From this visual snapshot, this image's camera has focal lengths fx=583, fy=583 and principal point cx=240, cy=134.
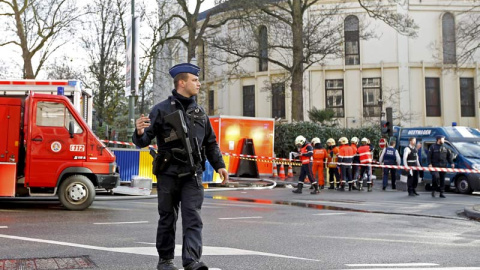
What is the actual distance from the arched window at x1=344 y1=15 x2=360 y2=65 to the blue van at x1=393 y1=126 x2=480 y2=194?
19544 mm

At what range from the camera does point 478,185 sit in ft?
59.3

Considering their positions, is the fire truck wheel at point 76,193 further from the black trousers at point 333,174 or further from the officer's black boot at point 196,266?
the black trousers at point 333,174

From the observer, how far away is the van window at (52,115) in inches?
452

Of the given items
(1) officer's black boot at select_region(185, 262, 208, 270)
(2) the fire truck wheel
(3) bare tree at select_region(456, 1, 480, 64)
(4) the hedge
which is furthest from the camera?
(4) the hedge

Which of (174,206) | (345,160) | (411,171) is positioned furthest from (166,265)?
(345,160)

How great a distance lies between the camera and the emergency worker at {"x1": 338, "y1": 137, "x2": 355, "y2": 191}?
63.6 feet

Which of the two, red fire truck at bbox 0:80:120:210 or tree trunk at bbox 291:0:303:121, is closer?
red fire truck at bbox 0:80:120:210

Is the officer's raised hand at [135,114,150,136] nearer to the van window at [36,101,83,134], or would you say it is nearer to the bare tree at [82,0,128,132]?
the van window at [36,101,83,134]

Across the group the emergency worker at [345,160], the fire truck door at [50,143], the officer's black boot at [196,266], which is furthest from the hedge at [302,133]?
the officer's black boot at [196,266]

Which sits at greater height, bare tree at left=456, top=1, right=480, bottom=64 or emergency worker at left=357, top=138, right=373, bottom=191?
bare tree at left=456, top=1, right=480, bottom=64

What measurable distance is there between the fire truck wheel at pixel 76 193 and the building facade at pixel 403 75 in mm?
28309

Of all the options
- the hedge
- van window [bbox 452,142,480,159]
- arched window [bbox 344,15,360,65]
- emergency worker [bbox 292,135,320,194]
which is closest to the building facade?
arched window [bbox 344,15,360,65]

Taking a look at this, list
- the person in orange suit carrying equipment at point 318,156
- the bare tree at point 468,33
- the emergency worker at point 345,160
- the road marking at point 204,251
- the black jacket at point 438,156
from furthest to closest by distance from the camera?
the bare tree at point 468,33 → the emergency worker at point 345,160 → the person in orange suit carrying equipment at point 318,156 → the black jacket at point 438,156 → the road marking at point 204,251

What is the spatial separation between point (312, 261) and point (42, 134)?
7.18 m
